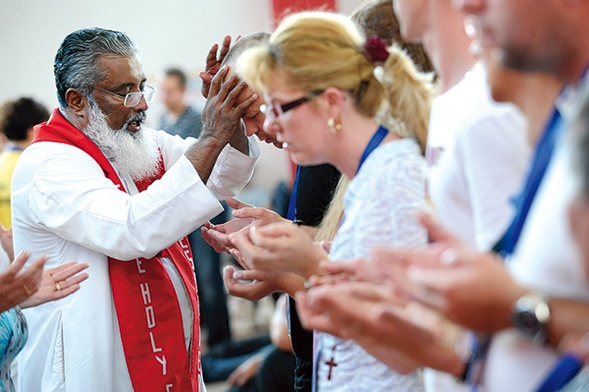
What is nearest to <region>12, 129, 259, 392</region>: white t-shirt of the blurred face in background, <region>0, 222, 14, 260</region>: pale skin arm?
<region>0, 222, 14, 260</region>: pale skin arm

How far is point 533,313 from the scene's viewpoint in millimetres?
1228

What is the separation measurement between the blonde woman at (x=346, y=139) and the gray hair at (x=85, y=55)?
3.15ft

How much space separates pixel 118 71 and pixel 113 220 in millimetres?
554

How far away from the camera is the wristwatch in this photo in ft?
4.03

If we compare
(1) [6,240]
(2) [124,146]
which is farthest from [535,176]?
(1) [6,240]

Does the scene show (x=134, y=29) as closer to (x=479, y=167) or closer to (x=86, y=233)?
(x=86, y=233)

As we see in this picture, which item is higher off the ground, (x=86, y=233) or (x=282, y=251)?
(x=282, y=251)

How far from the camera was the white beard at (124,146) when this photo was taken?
2.85 meters

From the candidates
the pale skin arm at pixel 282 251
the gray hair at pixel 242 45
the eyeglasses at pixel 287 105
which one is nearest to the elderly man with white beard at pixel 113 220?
the gray hair at pixel 242 45

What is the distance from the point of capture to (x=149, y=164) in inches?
116

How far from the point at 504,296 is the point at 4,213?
3.75 meters

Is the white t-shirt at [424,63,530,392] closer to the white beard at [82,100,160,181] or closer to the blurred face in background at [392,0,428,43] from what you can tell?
the blurred face in background at [392,0,428,43]

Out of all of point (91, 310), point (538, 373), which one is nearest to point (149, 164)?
point (91, 310)

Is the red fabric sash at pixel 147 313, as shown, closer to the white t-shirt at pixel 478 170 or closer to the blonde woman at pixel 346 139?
the blonde woman at pixel 346 139
